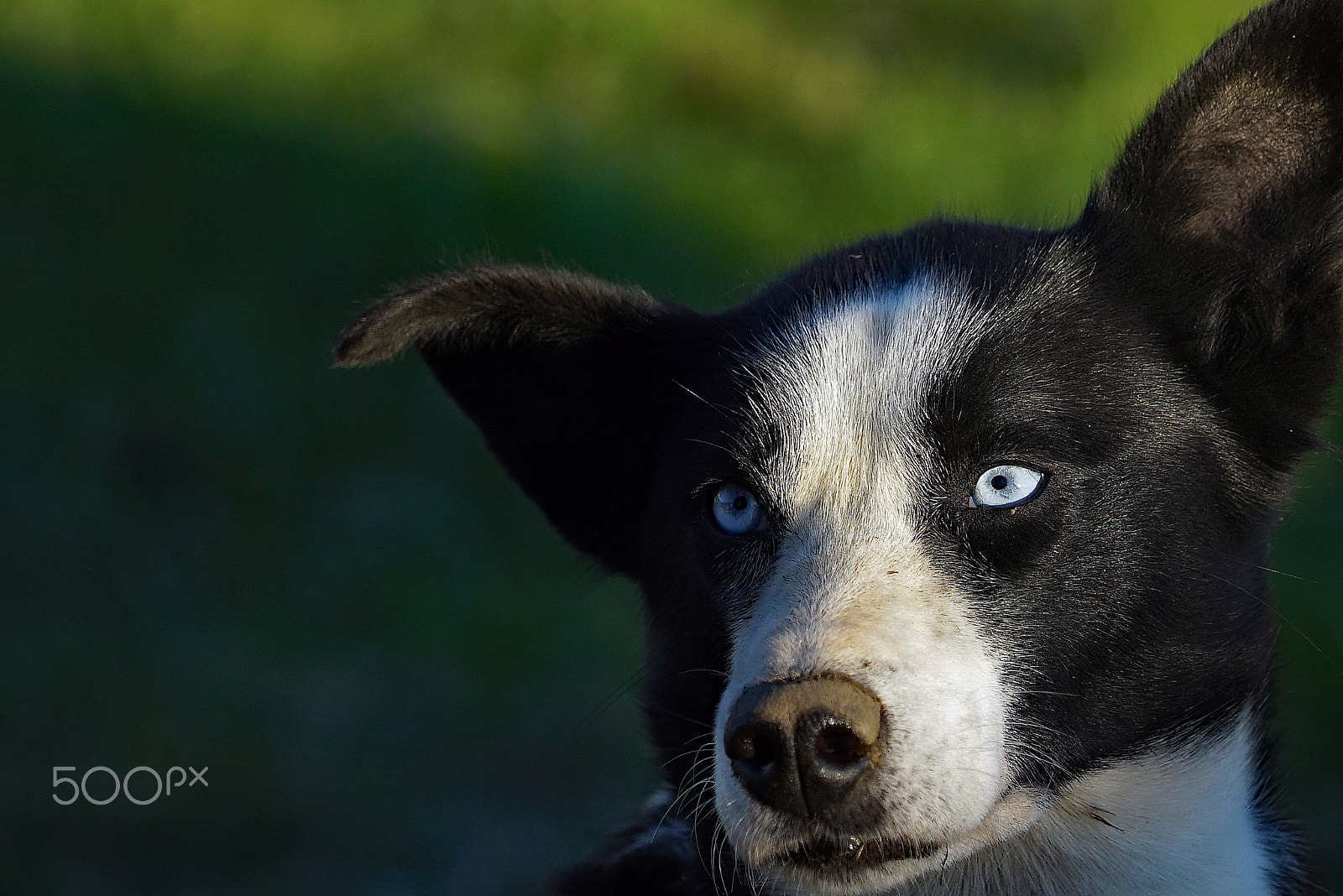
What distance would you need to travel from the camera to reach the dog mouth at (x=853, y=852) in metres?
2.42

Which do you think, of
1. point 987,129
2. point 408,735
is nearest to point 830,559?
point 408,735

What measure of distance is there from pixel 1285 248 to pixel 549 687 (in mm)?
3796

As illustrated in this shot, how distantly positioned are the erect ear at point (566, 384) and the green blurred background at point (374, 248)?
2505mm

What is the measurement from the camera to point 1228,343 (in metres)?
2.86

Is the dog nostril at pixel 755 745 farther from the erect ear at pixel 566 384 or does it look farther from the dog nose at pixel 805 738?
the erect ear at pixel 566 384

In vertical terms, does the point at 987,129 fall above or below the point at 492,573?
above

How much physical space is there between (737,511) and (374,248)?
4320 mm

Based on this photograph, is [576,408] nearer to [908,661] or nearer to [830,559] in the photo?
[830,559]

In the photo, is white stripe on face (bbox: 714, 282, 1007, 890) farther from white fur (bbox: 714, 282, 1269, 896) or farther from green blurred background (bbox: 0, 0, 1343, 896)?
green blurred background (bbox: 0, 0, 1343, 896)

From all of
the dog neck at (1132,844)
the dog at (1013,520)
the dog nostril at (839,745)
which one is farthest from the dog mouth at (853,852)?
the dog neck at (1132,844)

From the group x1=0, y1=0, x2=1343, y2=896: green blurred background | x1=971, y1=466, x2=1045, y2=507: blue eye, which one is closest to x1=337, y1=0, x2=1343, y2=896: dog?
x1=971, y1=466, x2=1045, y2=507: blue eye

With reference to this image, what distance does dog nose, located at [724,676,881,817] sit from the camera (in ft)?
7.55

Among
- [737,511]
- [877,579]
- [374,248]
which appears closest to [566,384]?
[737,511]

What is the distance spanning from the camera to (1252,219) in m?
2.83
